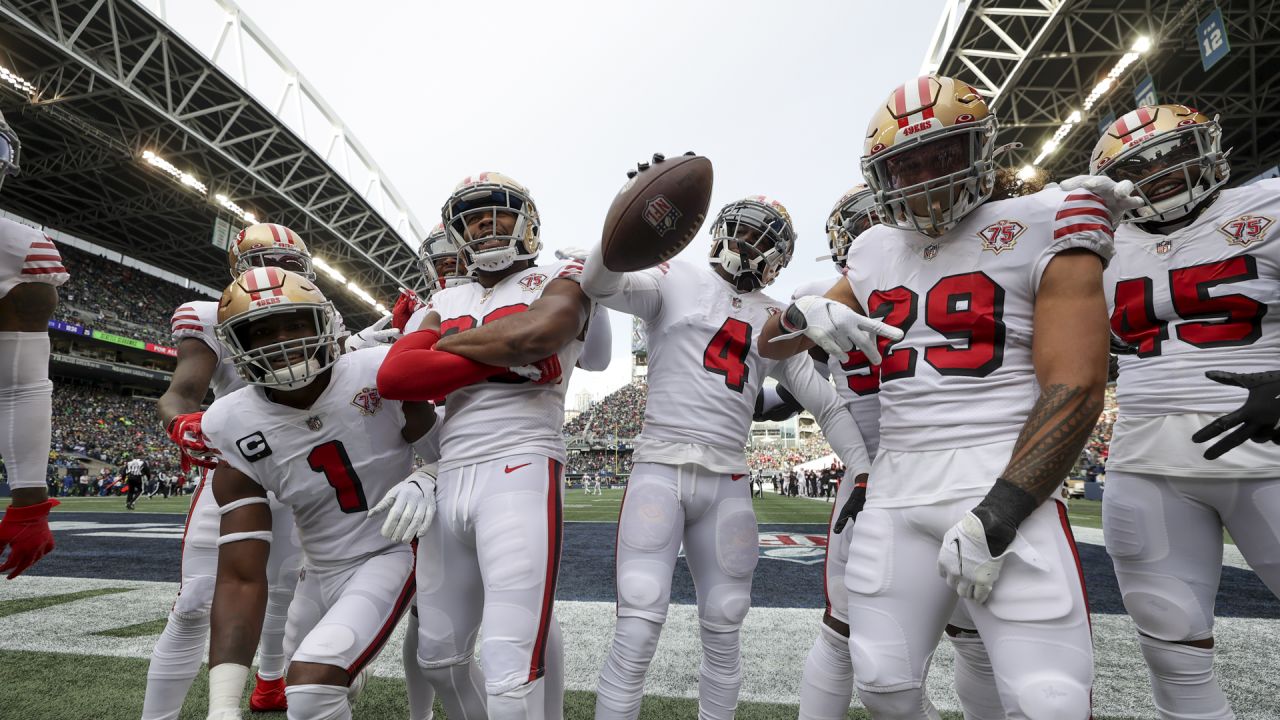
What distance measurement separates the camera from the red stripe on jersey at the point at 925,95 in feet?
5.49

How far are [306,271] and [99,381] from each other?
118 feet

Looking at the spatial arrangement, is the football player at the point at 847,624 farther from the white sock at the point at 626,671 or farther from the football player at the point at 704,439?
the white sock at the point at 626,671

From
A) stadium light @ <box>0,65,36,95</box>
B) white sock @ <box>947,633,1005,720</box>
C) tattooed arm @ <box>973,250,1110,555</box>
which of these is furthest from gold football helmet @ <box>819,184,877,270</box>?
stadium light @ <box>0,65,36,95</box>

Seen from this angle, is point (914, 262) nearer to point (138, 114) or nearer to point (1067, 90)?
point (1067, 90)

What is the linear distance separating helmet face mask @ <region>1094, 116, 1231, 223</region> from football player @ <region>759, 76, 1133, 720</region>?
3.01 feet

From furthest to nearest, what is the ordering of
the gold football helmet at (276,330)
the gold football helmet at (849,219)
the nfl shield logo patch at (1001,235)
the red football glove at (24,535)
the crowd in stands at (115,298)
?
the crowd in stands at (115,298), the gold football helmet at (849,219), the red football glove at (24,535), the gold football helmet at (276,330), the nfl shield logo patch at (1001,235)

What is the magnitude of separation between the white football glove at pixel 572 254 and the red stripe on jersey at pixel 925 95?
3.96 feet

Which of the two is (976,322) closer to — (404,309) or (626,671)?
(626,671)

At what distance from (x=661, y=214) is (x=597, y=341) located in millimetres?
708

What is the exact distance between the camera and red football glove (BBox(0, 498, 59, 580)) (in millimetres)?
2379

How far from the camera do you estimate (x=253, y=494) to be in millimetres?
2211

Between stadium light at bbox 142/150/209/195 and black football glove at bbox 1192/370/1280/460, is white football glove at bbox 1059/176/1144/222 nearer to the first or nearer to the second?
black football glove at bbox 1192/370/1280/460

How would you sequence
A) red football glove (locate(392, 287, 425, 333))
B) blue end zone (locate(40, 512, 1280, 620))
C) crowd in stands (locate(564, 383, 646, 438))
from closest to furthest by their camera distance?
red football glove (locate(392, 287, 425, 333)), blue end zone (locate(40, 512, 1280, 620)), crowd in stands (locate(564, 383, 646, 438))

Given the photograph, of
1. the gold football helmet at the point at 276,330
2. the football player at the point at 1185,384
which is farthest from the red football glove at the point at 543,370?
the football player at the point at 1185,384
